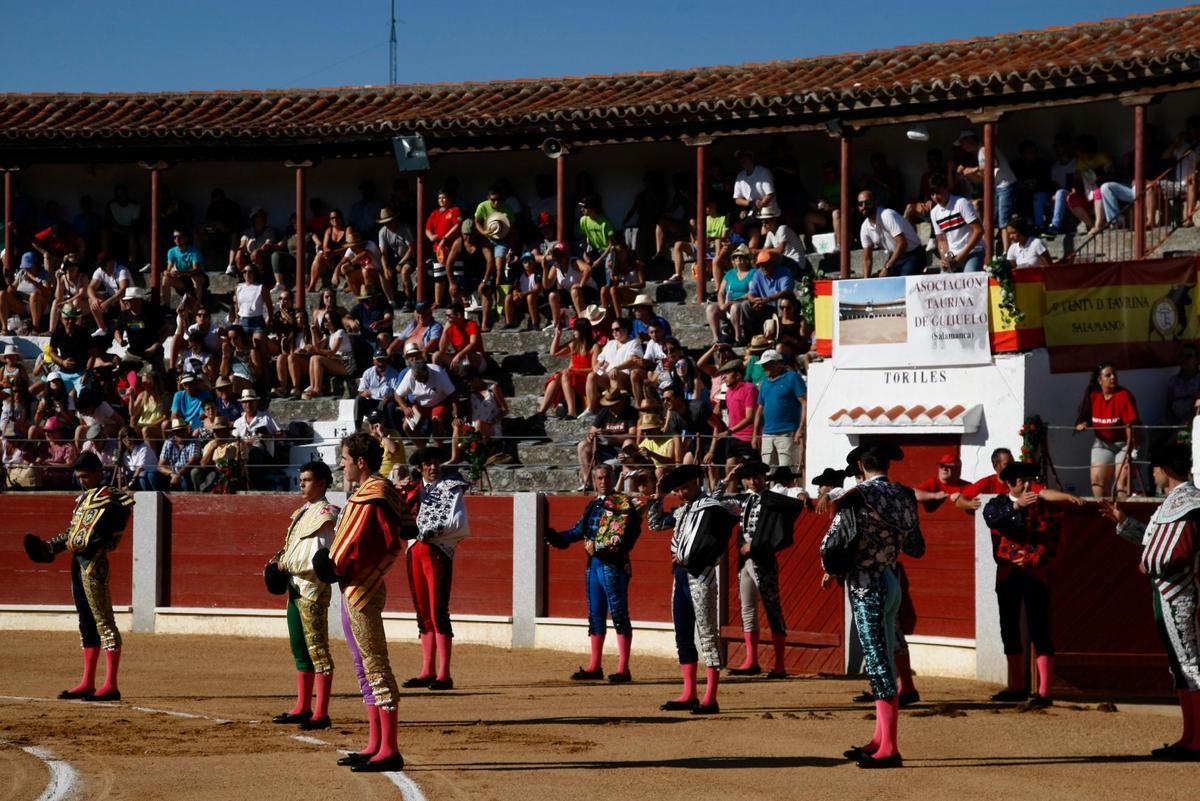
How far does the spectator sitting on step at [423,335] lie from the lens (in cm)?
1730

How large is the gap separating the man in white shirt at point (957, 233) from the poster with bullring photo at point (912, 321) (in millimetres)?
1799

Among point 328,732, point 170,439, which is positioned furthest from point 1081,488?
point 170,439

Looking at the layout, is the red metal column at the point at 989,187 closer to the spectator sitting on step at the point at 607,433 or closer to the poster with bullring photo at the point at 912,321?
the poster with bullring photo at the point at 912,321

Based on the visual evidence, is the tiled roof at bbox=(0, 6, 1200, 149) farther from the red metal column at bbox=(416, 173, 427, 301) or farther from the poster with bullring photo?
the poster with bullring photo

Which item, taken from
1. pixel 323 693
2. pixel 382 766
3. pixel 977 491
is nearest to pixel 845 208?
pixel 977 491

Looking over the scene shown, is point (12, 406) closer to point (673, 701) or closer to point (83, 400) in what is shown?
point (83, 400)

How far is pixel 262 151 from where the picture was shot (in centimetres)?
2172

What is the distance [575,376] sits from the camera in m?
16.5

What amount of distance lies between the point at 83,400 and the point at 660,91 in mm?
7183

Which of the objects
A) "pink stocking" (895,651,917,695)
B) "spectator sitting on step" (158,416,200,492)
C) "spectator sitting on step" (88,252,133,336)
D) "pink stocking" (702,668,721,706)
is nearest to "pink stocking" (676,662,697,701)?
"pink stocking" (702,668,721,706)

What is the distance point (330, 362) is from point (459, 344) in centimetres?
141

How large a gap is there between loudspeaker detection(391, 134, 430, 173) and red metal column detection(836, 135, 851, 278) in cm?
486

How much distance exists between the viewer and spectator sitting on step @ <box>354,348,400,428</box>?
16125mm

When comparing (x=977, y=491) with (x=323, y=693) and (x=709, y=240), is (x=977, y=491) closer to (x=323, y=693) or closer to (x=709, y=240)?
(x=323, y=693)
